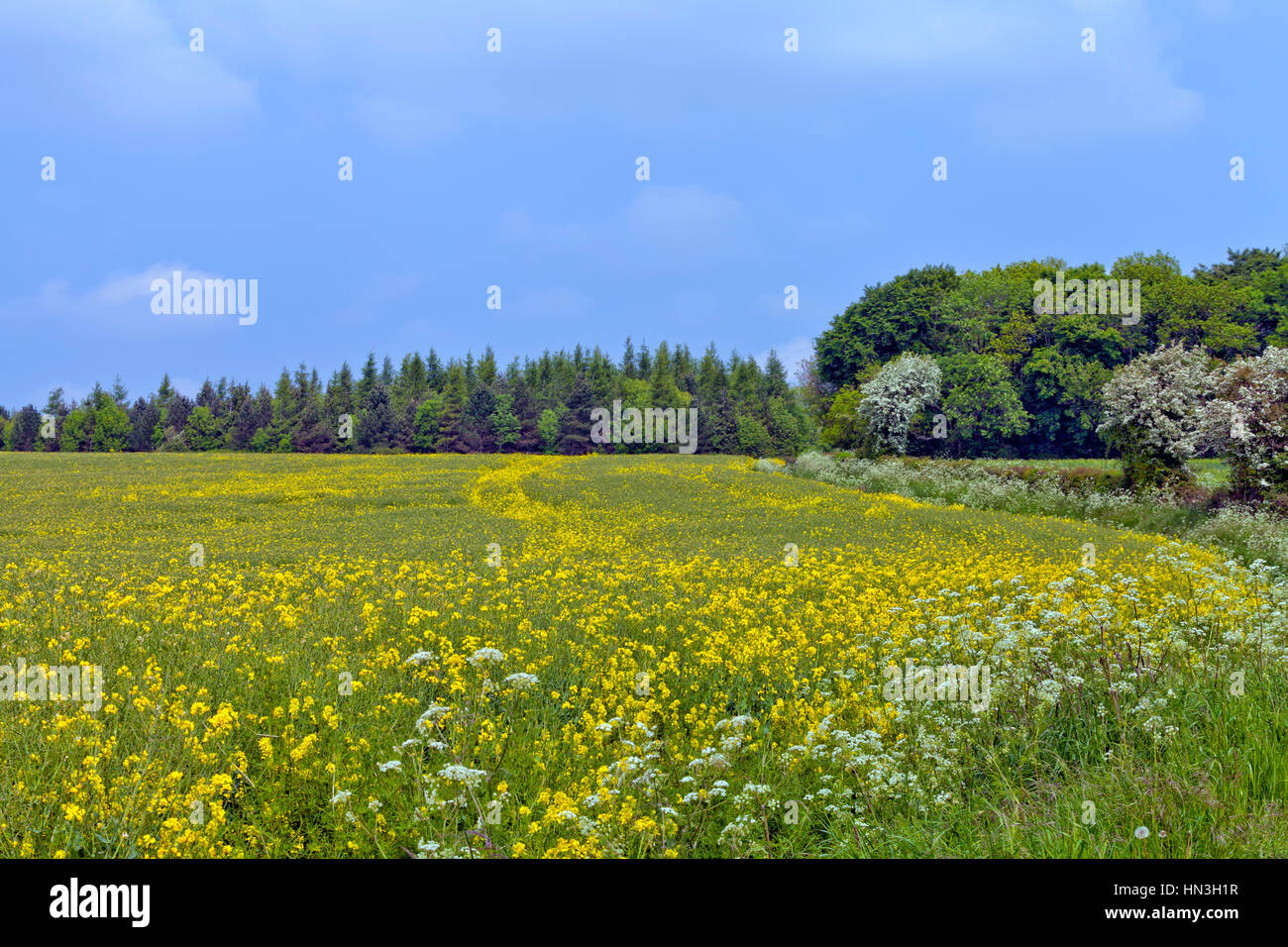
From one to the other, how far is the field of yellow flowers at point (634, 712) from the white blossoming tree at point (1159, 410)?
16.5m

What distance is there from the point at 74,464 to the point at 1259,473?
66445 millimetres

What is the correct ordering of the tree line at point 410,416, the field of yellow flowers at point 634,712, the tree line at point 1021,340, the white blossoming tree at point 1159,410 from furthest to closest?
the tree line at point 410,416, the tree line at point 1021,340, the white blossoming tree at point 1159,410, the field of yellow flowers at point 634,712

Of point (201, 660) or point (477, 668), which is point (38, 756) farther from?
point (477, 668)

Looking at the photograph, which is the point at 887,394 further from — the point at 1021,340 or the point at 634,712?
the point at 634,712

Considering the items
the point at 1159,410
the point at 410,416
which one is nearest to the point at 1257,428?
the point at 1159,410

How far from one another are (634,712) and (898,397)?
5181 cm

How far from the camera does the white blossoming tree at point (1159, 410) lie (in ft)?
88.2

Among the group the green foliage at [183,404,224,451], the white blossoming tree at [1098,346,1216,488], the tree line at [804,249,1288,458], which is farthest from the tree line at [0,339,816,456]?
the white blossoming tree at [1098,346,1216,488]

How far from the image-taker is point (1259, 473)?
21.3 meters

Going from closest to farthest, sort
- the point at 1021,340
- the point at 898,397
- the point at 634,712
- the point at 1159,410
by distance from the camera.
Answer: the point at 634,712 < the point at 1159,410 < the point at 898,397 < the point at 1021,340

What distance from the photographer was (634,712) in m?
6.21

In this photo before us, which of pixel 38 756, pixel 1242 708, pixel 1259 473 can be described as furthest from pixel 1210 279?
pixel 38 756

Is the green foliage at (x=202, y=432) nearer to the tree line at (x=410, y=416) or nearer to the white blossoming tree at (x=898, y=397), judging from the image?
the tree line at (x=410, y=416)

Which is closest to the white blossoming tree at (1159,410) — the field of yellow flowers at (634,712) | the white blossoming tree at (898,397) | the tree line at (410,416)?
the field of yellow flowers at (634,712)
